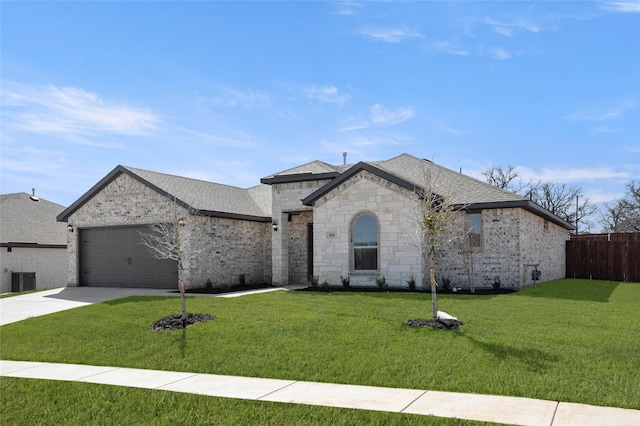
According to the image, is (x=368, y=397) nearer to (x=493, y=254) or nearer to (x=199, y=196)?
(x=493, y=254)

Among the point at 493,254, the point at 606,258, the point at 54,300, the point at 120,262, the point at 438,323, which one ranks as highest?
the point at 493,254

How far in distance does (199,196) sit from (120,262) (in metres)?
4.45

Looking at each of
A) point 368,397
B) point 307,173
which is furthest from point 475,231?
point 368,397

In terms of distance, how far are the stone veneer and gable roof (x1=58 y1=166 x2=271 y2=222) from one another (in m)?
0.29

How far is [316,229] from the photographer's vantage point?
20.6 m

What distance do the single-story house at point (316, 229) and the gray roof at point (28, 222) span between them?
6369 millimetres

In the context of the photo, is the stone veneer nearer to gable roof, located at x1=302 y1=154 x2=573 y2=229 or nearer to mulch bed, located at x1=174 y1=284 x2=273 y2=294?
mulch bed, located at x1=174 y1=284 x2=273 y2=294

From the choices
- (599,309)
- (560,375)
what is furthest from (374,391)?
(599,309)

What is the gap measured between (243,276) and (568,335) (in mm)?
15392

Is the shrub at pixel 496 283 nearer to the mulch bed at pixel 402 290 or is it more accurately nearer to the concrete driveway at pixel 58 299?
the mulch bed at pixel 402 290

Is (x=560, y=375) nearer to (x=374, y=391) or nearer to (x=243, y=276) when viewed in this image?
(x=374, y=391)

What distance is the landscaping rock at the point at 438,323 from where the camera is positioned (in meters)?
11.2

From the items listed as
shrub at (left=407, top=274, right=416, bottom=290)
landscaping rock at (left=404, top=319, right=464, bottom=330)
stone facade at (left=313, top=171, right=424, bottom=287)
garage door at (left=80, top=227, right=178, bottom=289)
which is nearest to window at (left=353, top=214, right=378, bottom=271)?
stone facade at (left=313, top=171, right=424, bottom=287)

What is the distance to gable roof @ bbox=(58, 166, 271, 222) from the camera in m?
22.1
